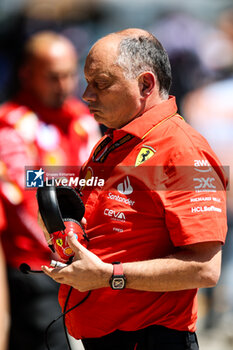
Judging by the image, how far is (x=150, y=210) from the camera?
2023 millimetres

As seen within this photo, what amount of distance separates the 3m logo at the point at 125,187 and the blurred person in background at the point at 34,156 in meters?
1.55

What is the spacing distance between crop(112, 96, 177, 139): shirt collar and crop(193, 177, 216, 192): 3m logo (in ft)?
0.86

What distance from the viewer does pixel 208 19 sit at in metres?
4.95

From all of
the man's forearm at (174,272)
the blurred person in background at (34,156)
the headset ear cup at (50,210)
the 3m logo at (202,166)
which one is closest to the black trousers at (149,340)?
the man's forearm at (174,272)

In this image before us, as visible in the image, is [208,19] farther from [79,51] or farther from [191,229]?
[191,229]

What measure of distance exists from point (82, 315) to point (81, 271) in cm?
27

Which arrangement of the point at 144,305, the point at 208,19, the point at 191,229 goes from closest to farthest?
1. the point at 191,229
2. the point at 144,305
3. the point at 208,19

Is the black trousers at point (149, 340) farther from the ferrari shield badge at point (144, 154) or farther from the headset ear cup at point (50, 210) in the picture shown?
the ferrari shield badge at point (144, 154)

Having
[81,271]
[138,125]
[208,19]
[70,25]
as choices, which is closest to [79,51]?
[70,25]

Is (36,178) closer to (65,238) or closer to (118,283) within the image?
(65,238)

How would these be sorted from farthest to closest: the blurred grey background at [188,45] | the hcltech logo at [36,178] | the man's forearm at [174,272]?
the blurred grey background at [188,45], the hcltech logo at [36,178], the man's forearm at [174,272]

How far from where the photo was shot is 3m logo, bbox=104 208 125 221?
2053 mm

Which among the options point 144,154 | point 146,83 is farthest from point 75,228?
point 146,83

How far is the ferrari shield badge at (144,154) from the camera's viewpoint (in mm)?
2035
